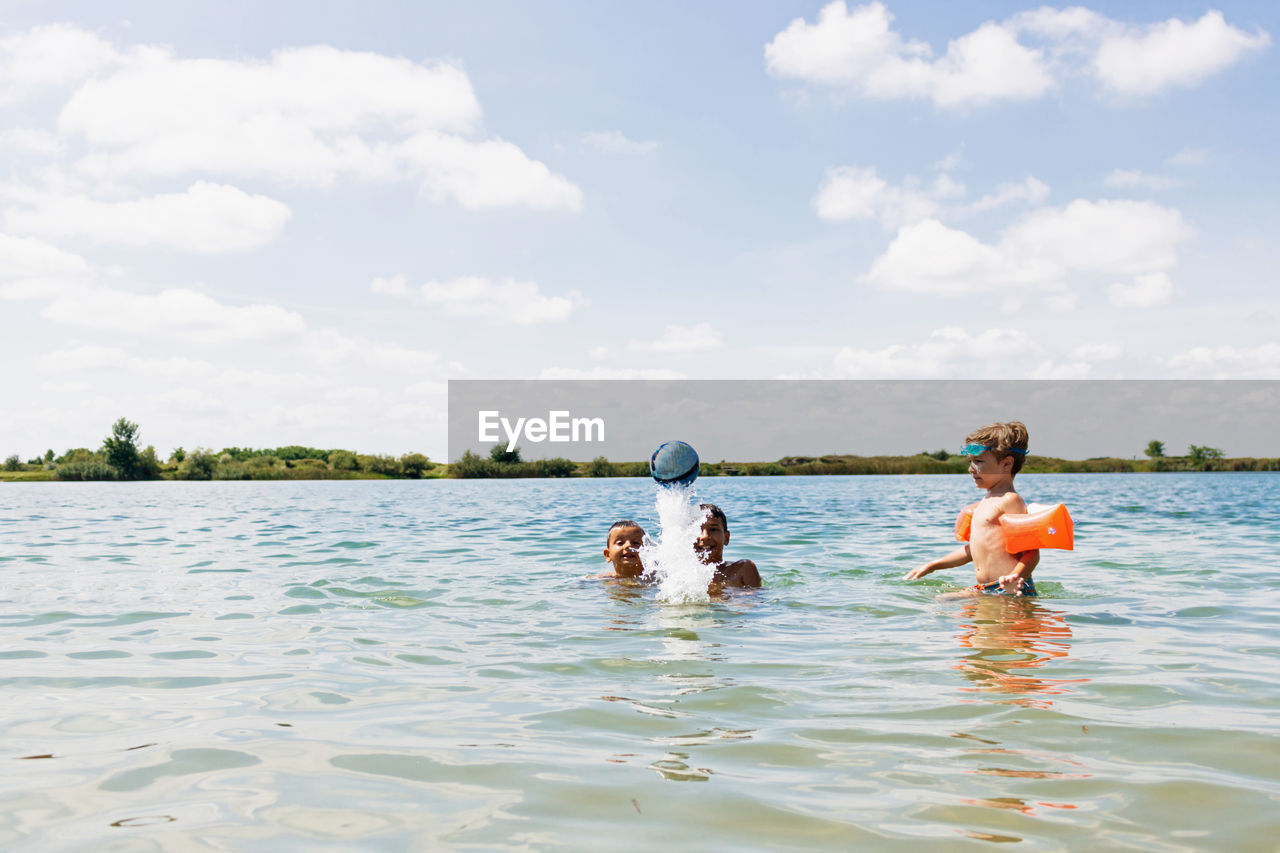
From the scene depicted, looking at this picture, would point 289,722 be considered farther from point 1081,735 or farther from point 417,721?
point 1081,735

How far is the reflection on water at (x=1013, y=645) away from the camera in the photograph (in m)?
4.49

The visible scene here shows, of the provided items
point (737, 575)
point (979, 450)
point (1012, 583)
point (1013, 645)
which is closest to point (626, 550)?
point (737, 575)

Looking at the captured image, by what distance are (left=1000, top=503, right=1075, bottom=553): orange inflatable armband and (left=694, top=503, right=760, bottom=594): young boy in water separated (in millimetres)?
2252

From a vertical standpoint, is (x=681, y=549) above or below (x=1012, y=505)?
below

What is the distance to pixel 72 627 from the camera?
651cm

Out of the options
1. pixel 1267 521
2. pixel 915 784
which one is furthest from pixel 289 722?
pixel 1267 521

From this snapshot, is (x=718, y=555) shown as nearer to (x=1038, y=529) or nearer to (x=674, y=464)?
(x=674, y=464)

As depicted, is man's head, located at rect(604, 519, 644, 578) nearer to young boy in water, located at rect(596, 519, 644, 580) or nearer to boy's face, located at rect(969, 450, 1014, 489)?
young boy in water, located at rect(596, 519, 644, 580)

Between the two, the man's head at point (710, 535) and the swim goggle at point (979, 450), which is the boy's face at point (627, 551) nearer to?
the man's head at point (710, 535)

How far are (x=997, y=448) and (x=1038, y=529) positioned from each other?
77 centimetres

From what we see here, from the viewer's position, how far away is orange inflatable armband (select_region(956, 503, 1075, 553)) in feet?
23.4

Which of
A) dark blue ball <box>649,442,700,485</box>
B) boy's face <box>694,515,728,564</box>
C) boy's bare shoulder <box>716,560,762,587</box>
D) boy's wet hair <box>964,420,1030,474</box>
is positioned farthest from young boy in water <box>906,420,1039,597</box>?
dark blue ball <box>649,442,700,485</box>

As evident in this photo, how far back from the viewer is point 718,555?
7.69 meters

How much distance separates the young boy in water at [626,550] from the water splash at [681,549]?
295 mm
